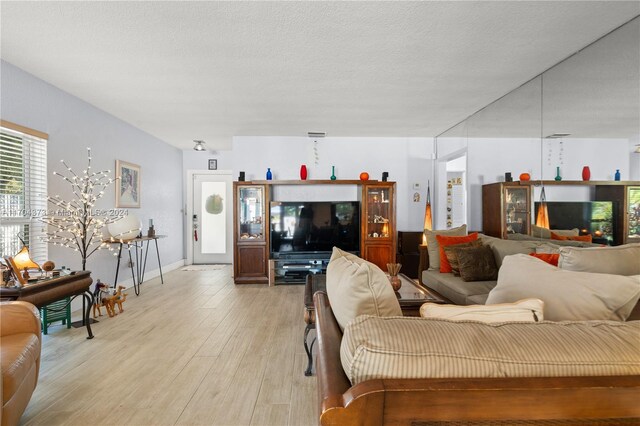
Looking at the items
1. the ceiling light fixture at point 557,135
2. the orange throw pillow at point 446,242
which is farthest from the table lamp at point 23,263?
the ceiling light fixture at point 557,135

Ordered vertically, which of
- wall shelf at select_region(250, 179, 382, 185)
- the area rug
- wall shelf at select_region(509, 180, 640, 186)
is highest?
wall shelf at select_region(250, 179, 382, 185)

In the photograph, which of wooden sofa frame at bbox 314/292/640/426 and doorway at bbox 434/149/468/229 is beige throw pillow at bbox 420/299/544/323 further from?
doorway at bbox 434/149/468/229

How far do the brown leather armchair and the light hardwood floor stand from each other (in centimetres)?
26

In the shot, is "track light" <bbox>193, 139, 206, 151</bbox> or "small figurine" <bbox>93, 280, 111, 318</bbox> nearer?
"small figurine" <bbox>93, 280, 111, 318</bbox>

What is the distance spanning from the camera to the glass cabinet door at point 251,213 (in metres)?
5.31

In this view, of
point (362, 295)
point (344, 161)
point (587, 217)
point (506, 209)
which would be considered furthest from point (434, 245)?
point (362, 295)

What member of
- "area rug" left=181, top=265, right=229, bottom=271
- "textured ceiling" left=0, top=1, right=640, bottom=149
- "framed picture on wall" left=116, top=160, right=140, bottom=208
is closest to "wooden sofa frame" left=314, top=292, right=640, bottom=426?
"textured ceiling" left=0, top=1, right=640, bottom=149

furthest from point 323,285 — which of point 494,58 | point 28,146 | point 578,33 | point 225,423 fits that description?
point 28,146

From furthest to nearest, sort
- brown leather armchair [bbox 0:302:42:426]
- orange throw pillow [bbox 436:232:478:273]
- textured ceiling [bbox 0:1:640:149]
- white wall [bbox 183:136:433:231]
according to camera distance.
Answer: white wall [bbox 183:136:433:231], orange throw pillow [bbox 436:232:478:273], textured ceiling [bbox 0:1:640:149], brown leather armchair [bbox 0:302:42:426]

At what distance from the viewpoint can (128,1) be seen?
204 centimetres

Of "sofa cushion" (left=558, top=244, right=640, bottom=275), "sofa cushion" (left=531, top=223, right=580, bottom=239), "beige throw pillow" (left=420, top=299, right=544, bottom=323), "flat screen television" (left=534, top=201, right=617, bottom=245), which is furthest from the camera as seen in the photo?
"sofa cushion" (left=531, top=223, right=580, bottom=239)

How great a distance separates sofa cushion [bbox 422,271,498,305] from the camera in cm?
286

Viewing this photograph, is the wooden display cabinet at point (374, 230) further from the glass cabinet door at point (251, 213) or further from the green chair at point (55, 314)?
the green chair at point (55, 314)

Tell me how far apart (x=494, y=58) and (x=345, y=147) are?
3.09 m
